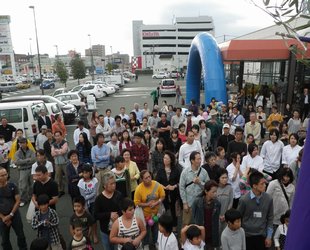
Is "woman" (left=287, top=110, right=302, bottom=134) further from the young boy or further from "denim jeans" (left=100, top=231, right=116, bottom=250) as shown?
the young boy

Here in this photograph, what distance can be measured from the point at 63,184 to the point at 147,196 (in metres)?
3.80

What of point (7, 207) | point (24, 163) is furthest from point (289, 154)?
point (24, 163)

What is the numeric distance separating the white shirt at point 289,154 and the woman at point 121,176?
3.13 meters

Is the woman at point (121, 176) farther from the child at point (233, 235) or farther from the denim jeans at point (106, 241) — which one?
the child at point (233, 235)

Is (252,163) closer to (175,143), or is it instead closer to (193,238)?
Result: (175,143)

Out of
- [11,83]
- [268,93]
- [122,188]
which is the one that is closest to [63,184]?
[122,188]

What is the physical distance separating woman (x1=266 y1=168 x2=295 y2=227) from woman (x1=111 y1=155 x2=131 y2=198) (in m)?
2.43

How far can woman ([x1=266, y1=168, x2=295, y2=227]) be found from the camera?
14.1ft

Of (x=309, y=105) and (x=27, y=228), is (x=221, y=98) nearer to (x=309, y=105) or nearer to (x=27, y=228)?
(x=309, y=105)

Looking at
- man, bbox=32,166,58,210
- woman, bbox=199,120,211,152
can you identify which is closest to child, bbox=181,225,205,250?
man, bbox=32,166,58,210

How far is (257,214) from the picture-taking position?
4.00 m

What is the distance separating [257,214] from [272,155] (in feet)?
7.66

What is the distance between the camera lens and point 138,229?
3.94 m

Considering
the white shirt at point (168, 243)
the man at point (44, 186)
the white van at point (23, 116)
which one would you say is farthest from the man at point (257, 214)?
the white van at point (23, 116)
